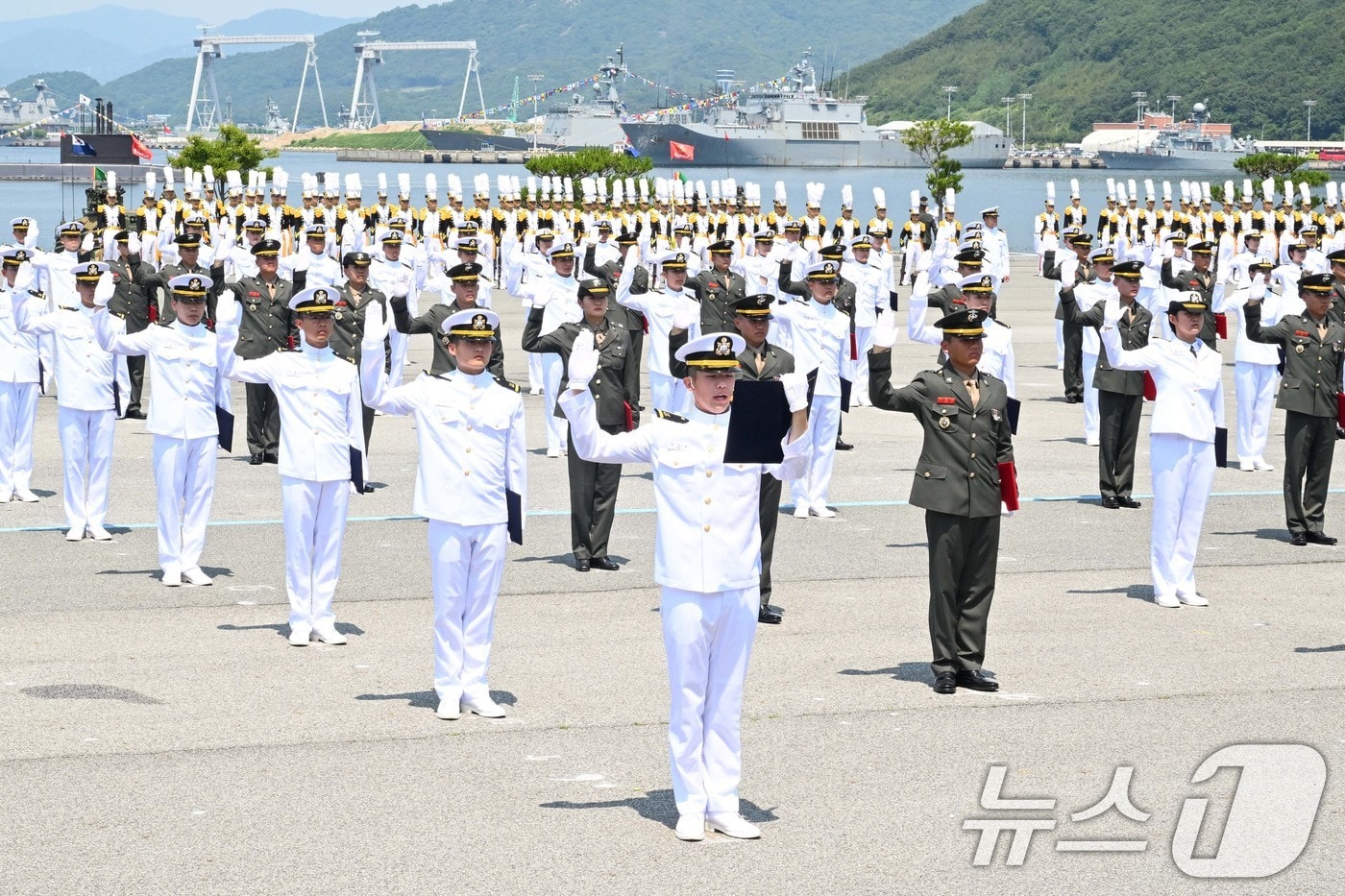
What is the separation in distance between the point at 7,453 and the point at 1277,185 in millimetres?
73644

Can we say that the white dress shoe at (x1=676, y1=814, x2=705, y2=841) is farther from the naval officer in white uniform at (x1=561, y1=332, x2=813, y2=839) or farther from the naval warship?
the naval warship

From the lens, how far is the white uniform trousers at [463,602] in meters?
8.33

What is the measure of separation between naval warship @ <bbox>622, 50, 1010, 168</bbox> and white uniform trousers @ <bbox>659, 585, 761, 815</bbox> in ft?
388

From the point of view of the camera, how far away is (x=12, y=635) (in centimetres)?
962

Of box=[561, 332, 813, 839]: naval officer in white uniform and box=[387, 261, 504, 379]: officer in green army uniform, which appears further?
box=[387, 261, 504, 379]: officer in green army uniform

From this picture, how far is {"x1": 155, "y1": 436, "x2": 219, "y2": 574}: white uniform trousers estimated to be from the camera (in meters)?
11.0

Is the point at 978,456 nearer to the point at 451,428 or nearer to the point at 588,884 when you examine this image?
the point at 451,428

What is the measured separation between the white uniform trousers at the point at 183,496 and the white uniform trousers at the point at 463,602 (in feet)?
10.2

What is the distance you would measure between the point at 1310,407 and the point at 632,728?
273 inches

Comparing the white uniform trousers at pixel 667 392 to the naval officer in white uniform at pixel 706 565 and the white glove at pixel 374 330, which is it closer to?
the white glove at pixel 374 330

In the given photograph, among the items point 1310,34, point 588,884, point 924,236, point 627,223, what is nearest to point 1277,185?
point 924,236

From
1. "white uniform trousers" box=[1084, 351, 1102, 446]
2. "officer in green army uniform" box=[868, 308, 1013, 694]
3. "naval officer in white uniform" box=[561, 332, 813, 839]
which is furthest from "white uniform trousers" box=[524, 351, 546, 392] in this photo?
"naval officer in white uniform" box=[561, 332, 813, 839]

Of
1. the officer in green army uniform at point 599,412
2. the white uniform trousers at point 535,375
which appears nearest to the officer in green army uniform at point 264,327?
the officer in green army uniform at point 599,412
